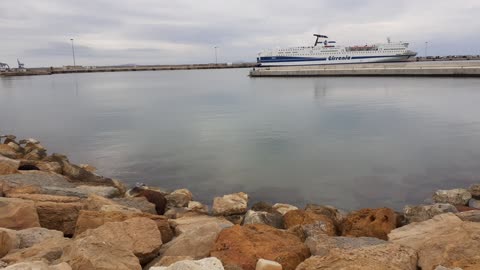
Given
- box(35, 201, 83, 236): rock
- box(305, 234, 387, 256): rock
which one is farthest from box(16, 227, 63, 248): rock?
box(305, 234, 387, 256): rock

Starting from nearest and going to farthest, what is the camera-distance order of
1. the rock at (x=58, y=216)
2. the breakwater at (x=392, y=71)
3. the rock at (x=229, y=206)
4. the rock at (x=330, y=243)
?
the rock at (x=330, y=243)
the rock at (x=58, y=216)
the rock at (x=229, y=206)
the breakwater at (x=392, y=71)

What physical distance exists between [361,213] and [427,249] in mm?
2115

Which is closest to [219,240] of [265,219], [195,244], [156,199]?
[195,244]

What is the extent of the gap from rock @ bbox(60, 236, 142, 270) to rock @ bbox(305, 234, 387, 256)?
6.54 feet

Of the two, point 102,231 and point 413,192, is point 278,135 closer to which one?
point 413,192

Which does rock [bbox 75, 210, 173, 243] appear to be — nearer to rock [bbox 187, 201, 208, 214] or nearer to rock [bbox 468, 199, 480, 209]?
rock [bbox 187, 201, 208, 214]

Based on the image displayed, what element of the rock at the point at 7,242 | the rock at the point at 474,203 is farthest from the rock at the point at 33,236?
the rock at the point at 474,203

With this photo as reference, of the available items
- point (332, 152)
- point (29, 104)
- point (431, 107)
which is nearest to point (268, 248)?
point (332, 152)

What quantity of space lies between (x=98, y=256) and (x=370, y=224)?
4.00 meters

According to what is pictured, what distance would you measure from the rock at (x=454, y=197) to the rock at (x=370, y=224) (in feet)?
11.8

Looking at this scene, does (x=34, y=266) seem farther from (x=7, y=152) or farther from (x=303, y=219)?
(x=7, y=152)

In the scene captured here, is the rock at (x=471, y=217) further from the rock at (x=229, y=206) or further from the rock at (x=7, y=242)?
the rock at (x=7, y=242)

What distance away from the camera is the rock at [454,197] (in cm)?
A: 895

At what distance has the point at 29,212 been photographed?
5523mm
